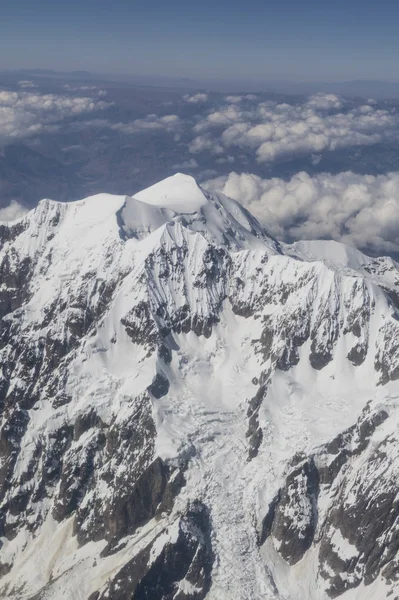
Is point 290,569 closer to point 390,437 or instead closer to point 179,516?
point 179,516

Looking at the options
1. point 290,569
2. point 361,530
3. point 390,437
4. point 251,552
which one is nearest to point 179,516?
point 251,552

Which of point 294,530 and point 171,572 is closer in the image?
point 171,572

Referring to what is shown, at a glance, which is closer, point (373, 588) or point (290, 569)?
point (373, 588)

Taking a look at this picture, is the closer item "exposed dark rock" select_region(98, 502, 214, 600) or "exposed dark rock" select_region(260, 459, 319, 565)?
"exposed dark rock" select_region(98, 502, 214, 600)

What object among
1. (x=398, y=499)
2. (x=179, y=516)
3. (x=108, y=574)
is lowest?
(x=108, y=574)

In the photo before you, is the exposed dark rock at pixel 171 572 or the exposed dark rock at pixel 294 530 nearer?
the exposed dark rock at pixel 171 572

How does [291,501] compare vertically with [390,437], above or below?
below

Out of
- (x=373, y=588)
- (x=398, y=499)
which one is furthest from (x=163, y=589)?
(x=398, y=499)

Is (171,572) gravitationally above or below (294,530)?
below

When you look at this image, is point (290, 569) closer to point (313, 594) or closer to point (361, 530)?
point (313, 594)
